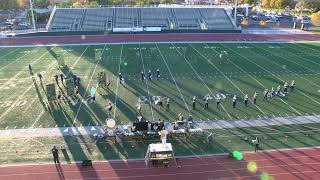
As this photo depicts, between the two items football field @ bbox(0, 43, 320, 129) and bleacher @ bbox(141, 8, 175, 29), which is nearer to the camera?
football field @ bbox(0, 43, 320, 129)

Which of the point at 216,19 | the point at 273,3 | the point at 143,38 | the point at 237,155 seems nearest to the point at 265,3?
the point at 273,3

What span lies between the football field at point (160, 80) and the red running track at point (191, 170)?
486cm

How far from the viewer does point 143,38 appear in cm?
5003

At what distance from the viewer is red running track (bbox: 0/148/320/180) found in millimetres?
16219

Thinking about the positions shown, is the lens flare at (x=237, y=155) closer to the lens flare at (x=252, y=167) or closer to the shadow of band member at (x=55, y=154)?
the lens flare at (x=252, y=167)

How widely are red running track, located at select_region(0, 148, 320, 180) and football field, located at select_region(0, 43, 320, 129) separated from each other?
16.0 feet

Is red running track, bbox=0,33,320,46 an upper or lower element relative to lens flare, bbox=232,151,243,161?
upper

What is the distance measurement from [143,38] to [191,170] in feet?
115

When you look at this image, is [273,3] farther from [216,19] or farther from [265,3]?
[216,19]

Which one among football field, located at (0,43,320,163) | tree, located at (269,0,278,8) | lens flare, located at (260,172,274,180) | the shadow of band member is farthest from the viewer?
tree, located at (269,0,278,8)

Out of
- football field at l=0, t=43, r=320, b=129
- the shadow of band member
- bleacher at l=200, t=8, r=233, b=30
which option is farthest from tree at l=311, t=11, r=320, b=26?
the shadow of band member

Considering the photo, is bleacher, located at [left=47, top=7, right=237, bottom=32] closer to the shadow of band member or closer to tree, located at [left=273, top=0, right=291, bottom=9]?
tree, located at [left=273, top=0, right=291, bottom=9]

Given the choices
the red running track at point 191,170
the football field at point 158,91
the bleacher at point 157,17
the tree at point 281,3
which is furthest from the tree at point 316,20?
the red running track at point 191,170

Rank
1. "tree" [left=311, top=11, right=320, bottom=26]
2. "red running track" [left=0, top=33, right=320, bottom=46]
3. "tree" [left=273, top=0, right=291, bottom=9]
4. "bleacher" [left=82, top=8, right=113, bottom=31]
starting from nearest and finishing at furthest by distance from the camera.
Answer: "red running track" [left=0, top=33, right=320, bottom=46] < "bleacher" [left=82, top=8, right=113, bottom=31] < "tree" [left=311, top=11, right=320, bottom=26] < "tree" [left=273, top=0, right=291, bottom=9]
